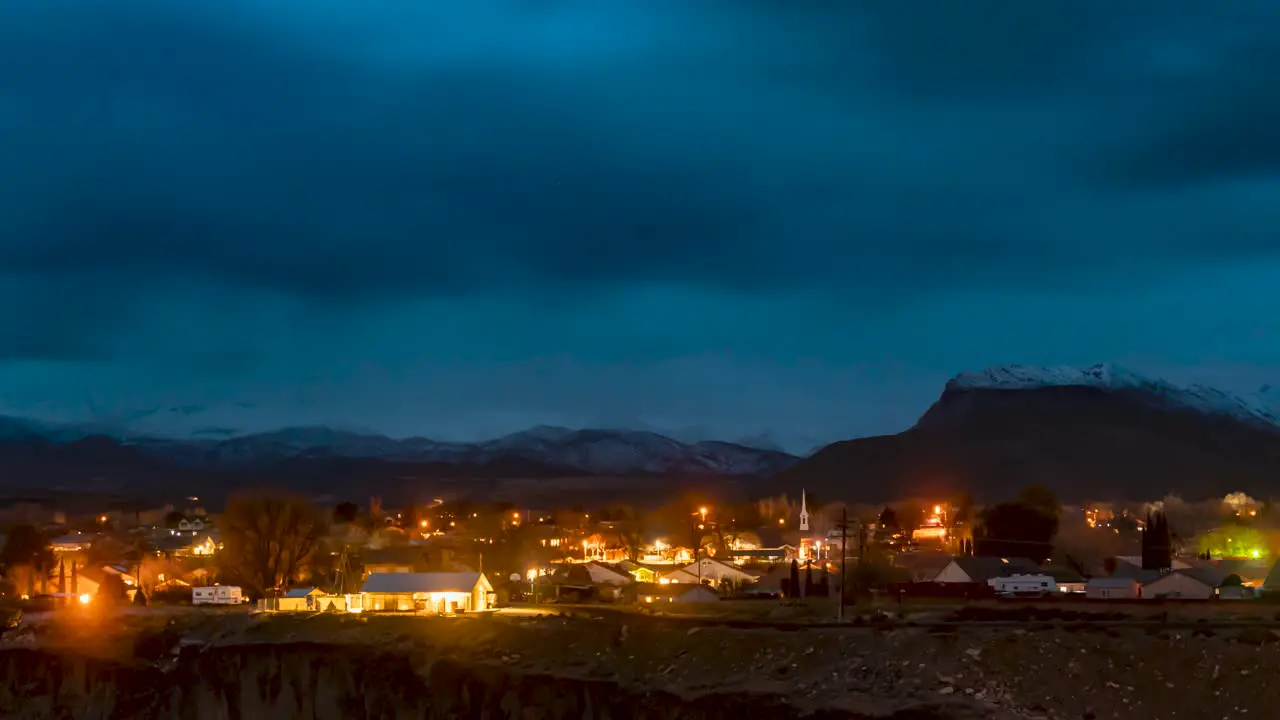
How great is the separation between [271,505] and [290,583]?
6.43 m

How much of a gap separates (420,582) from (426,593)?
1.60m

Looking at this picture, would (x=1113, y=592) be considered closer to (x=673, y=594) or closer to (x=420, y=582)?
(x=673, y=594)

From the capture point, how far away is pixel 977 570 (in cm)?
9225

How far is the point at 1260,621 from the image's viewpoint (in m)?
60.7

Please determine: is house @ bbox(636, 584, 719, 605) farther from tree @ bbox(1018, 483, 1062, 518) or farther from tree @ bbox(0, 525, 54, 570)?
tree @ bbox(0, 525, 54, 570)

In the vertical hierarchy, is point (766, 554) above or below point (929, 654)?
below

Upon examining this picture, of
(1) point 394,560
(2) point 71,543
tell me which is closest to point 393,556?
(1) point 394,560

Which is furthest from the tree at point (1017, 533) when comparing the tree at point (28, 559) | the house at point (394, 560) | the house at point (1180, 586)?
the tree at point (28, 559)

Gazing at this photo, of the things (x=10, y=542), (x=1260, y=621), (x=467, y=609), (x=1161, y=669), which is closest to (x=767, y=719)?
(x=1161, y=669)

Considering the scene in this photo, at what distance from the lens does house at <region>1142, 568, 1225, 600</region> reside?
82.4 metres

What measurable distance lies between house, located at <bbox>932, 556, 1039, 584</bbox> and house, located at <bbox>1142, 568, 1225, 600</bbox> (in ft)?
31.4

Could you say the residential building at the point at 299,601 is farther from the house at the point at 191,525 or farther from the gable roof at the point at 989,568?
the house at the point at 191,525

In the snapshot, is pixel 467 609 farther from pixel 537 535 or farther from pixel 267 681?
pixel 537 535

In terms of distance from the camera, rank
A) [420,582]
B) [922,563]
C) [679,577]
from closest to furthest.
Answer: [420,582], [922,563], [679,577]
